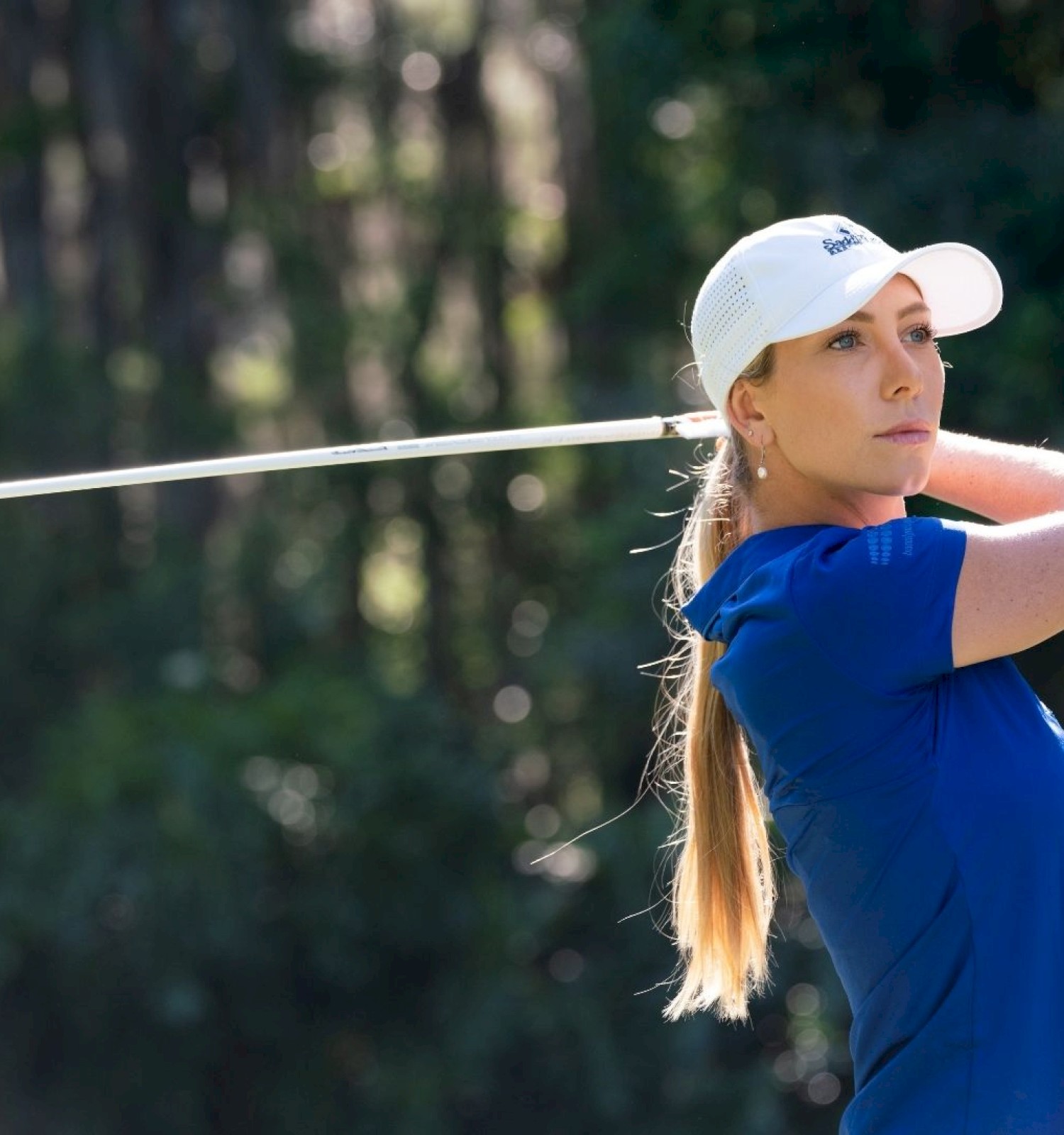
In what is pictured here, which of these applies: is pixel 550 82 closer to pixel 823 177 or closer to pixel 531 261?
pixel 531 261

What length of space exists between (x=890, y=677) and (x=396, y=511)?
766 centimetres

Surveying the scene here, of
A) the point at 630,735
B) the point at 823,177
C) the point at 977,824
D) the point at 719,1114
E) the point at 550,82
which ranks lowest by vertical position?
the point at 719,1114

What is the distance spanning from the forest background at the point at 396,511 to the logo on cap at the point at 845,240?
380 centimetres

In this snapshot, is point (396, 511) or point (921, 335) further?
point (396, 511)

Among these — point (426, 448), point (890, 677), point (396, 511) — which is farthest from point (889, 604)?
point (396, 511)

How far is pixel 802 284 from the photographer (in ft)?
4.88

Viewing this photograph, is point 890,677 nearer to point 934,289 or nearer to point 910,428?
point 910,428

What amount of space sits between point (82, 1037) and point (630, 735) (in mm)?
2518

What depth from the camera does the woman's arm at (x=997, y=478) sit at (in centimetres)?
166

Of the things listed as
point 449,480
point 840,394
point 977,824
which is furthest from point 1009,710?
point 449,480

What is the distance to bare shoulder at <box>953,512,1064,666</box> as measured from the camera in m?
1.37

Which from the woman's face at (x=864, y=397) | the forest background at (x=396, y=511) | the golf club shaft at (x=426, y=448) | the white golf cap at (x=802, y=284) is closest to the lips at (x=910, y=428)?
the woman's face at (x=864, y=397)

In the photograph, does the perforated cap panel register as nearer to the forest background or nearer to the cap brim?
the cap brim

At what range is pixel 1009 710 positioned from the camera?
142 cm
